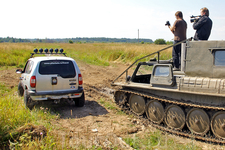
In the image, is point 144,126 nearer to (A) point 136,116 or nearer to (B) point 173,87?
(A) point 136,116

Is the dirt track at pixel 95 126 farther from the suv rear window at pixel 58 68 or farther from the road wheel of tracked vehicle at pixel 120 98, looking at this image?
the suv rear window at pixel 58 68

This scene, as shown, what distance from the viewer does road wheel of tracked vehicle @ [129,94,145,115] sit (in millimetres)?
6957

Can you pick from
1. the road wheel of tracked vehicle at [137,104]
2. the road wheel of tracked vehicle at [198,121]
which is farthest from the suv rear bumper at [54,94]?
the road wheel of tracked vehicle at [198,121]

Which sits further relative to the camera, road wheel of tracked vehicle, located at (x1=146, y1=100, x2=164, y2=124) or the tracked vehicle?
road wheel of tracked vehicle, located at (x1=146, y1=100, x2=164, y2=124)

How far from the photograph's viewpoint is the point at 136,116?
22.9 feet

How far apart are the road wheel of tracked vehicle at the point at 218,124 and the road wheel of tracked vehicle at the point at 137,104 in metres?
2.20

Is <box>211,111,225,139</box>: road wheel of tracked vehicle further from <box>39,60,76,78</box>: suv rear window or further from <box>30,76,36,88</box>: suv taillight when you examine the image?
<box>30,76,36,88</box>: suv taillight

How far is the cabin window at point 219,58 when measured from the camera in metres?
5.46

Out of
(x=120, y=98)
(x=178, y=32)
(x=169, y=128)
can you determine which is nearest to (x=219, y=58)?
(x=169, y=128)

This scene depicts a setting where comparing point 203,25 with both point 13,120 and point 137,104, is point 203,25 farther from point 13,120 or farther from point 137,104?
point 13,120

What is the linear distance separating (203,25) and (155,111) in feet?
9.67

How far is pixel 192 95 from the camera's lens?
5.67m

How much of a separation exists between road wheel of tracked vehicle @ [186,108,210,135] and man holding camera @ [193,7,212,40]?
2441 millimetres

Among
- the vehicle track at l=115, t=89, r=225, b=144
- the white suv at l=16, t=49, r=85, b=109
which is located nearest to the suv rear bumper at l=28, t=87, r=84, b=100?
the white suv at l=16, t=49, r=85, b=109
